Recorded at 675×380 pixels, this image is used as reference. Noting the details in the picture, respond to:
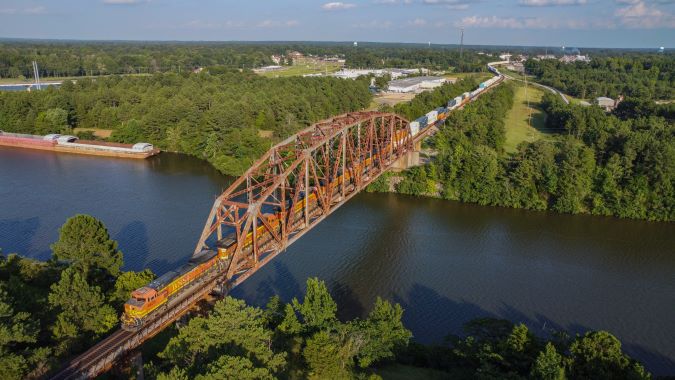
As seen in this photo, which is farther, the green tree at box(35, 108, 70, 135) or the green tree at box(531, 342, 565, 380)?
the green tree at box(35, 108, 70, 135)

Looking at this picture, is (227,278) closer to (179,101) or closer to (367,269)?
(367,269)

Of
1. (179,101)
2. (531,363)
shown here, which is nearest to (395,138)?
(531,363)

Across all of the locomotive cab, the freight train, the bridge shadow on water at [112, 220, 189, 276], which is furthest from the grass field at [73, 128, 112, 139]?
the locomotive cab

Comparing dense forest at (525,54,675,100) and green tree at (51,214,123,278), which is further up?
dense forest at (525,54,675,100)

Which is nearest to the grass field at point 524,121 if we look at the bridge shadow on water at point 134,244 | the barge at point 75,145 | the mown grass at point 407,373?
the bridge shadow on water at point 134,244

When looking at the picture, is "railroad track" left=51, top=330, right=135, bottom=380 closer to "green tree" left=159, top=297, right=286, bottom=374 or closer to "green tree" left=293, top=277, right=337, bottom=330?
"green tree" left=159, top=297, right=286, bottom=374

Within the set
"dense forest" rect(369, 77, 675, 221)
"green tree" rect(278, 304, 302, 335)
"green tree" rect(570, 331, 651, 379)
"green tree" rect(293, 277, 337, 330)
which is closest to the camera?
"green tree" rect(570, 331, 651, 379)

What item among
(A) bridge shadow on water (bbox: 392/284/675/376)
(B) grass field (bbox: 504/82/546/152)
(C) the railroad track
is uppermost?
(B) grass field (bbox: 504/82/546/152)
